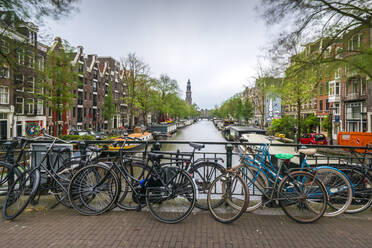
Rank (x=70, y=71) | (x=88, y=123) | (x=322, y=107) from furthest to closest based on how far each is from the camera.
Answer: (x=88, y=123)
(x=322, y=107)
(x=70, y=71)

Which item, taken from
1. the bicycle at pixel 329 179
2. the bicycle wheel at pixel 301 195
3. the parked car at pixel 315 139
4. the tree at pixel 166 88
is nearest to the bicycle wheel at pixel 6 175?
the bicycle at pixel 329 179

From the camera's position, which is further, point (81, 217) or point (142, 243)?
point (81, 217)

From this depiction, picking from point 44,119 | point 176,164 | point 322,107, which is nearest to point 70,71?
point 44,119

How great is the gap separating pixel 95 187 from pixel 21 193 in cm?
112

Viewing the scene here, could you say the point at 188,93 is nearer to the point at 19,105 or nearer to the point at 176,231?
the point at 19,105

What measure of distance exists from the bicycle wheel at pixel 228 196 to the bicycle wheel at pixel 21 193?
8.80 ft

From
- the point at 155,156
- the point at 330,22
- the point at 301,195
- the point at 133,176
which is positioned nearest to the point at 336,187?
the point at 301,195

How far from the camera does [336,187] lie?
3.65 meters

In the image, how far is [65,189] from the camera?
11.9 feet

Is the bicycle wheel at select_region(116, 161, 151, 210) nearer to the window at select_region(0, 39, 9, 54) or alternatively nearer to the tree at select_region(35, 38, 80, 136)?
the window at select_region(0, 39, 9, 54)

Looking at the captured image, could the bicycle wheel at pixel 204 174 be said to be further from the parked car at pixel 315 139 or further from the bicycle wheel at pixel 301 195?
the parked car at pixel 315 139

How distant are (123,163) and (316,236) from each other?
3.00 metres

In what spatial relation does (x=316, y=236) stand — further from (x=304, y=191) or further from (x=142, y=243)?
(x=142, y=243)

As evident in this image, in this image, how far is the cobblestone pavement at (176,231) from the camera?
9.13 feet
